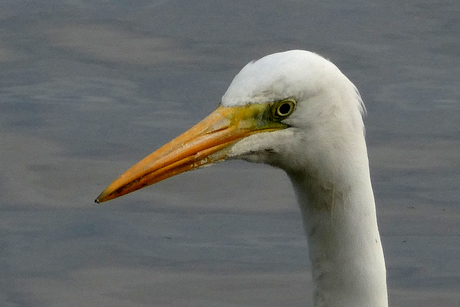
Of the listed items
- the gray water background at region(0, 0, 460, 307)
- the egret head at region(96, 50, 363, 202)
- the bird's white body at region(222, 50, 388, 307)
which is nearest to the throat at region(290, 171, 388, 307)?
the bird's white body at region(222, 50, 388, 307)

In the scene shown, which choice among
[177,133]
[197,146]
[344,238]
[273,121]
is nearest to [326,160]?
[273,121]

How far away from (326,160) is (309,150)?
0.09 meters

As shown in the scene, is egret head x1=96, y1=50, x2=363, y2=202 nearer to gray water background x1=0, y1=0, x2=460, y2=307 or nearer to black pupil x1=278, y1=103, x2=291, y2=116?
Result: black pupil x1=278, y1=103, x2=291, y2=116

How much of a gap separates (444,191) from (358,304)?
350 cm

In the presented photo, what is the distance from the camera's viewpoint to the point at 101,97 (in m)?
9.23

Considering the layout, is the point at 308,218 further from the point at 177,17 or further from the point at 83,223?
the point at 177,17

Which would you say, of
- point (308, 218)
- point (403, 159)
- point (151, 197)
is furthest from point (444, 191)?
point (308, 218)

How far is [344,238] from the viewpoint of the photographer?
4930 millimetres

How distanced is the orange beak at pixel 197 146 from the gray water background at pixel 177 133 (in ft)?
9.34

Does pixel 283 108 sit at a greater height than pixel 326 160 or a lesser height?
greater

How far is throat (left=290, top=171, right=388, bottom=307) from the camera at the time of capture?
15.8 feet

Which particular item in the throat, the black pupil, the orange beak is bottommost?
the throat

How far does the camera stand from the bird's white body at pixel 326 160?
15.0 ft

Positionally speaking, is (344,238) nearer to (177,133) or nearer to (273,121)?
(273,121)
